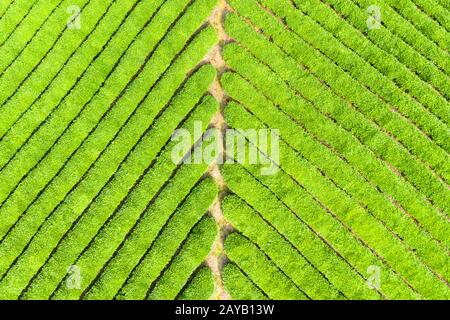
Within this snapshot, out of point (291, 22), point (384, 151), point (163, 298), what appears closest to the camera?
point (163, 298)

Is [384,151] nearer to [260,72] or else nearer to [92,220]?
[260,72]

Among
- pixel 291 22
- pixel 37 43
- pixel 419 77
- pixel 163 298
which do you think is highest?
pixel 419 77

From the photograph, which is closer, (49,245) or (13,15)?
(49,245)

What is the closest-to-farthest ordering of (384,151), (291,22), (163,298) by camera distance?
(163,298), (384,151), (291,22)

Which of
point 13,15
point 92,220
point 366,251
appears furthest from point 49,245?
point 366,251

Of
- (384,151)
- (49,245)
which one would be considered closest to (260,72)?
(384,151)

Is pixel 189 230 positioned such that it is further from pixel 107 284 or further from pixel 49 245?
pixel 49 245

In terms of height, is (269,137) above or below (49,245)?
above
